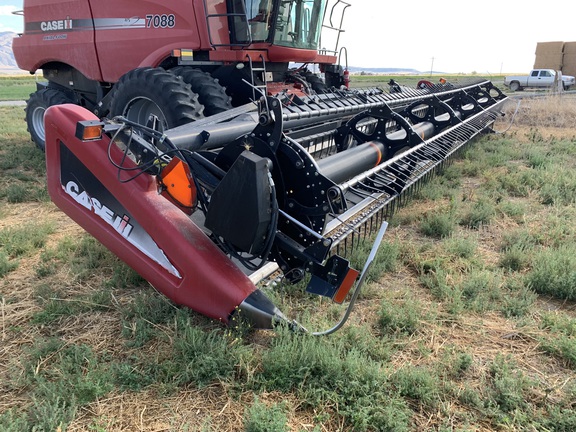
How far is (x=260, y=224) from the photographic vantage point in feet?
6.75

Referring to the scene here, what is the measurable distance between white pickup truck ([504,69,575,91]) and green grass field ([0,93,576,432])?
2532 centimetres

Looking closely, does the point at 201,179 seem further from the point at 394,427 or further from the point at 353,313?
the point at 394,427

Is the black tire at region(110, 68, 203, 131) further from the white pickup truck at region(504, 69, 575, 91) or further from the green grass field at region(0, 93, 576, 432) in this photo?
the white pickup truck at region(504, 69, 575, 91)

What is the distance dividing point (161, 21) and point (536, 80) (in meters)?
25.6

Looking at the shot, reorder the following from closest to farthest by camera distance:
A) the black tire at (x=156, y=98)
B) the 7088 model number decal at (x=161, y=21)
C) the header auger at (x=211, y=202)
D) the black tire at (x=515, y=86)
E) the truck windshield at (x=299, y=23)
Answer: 1. the header auger at (x=211, y=202)
2. the black tire at (x=156, y=98)
3. the 7088 model number decal at (x=161, y=21)
4. the truck windshield at (x=299, y=23)
5. the black tire at (x=515, y=86)

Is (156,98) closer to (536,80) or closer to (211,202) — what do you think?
(211,202)

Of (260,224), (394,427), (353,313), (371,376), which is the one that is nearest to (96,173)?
(260,224)

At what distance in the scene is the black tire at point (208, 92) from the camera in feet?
13.8

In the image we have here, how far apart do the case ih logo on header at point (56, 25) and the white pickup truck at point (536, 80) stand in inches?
1002

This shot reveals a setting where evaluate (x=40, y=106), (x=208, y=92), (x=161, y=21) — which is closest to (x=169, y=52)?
(x=161, y=21)

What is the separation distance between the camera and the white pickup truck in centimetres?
2438

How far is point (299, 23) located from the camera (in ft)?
18.9

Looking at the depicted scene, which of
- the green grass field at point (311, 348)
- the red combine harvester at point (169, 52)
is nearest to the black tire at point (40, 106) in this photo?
the red combine harvester at point (169, 52)

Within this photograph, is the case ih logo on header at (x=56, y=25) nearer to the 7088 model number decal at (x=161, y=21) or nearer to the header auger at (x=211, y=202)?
the 7088 model number decal at (x=161, y=21)
